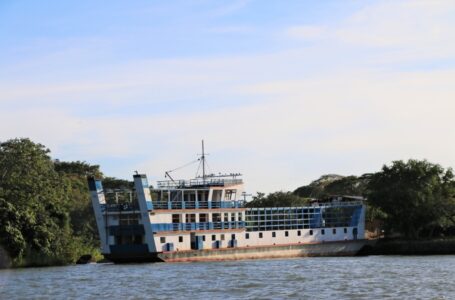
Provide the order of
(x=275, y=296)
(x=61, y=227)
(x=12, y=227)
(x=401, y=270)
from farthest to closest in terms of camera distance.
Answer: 1. (x=61, y=227)
2. (x=12, y=227)
3. (x=401, y=270)
4. (x=275, y=296)

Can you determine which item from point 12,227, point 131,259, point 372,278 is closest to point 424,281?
point 372,278

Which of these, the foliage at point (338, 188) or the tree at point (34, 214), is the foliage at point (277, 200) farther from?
the tree at point (34, 214)

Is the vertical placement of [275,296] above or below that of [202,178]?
below

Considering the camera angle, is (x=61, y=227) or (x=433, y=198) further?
(x=433, y=198)

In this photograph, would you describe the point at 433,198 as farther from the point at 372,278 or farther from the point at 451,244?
the point at 372,278

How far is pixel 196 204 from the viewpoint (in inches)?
2825

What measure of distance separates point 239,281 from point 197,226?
79.7 ft

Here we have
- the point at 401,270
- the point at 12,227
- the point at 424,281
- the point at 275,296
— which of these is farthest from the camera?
the point at 12,227

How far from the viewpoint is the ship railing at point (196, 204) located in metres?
69.3

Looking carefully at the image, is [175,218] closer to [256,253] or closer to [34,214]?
[256,253]

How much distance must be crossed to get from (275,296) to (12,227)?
1238 inches

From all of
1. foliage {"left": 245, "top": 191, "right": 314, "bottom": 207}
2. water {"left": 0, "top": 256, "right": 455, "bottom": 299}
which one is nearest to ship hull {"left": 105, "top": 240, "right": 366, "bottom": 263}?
water {"left": 0, "top": 256, "right": 455, "bottom": 299}

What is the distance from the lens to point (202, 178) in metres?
73.9

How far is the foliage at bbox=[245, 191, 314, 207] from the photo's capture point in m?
99.2
